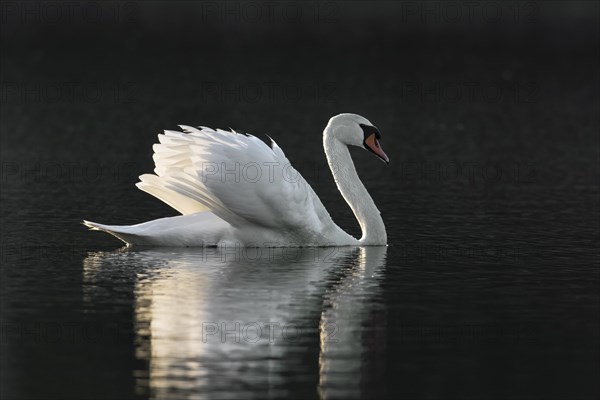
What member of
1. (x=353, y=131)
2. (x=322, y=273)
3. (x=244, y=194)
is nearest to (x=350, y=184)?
(x=353, y=131)

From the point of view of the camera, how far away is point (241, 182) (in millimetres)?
14703

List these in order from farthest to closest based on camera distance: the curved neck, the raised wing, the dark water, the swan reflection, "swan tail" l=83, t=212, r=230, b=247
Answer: the curved neck
"swan tail" l=83, t=212, r=230, b=247
the raised wing
the dark water
the swan reflection

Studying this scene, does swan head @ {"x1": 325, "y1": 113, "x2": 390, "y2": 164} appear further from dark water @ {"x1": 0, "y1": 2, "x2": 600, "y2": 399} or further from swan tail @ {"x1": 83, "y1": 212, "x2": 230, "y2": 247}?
swan tail @ {"x1": 83, "y1": 212, "x2": 230, "y2": 247}

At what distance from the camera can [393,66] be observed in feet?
189

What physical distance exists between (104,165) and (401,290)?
1080 cm

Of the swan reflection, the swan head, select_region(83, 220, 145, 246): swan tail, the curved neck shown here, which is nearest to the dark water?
the swan reflection

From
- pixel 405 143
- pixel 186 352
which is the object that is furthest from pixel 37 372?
pixel 405 143

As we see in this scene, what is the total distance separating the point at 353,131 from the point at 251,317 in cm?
466

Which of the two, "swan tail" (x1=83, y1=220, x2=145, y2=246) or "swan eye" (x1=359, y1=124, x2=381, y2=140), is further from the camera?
"swan eye" (x1=359, y1=124, x2=381, y2=140)

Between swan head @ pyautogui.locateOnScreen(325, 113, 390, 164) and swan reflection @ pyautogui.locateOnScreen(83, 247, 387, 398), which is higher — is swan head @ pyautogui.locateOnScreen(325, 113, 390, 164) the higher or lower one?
the higher one

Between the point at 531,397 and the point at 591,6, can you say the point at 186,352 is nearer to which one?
the point at 531,397

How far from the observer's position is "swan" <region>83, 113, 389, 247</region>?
14.8m

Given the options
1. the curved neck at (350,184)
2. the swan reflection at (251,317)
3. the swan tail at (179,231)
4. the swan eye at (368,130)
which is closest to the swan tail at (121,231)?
the swan tail at (179,231)

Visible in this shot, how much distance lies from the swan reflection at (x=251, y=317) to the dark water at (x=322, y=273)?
1.0 inches
